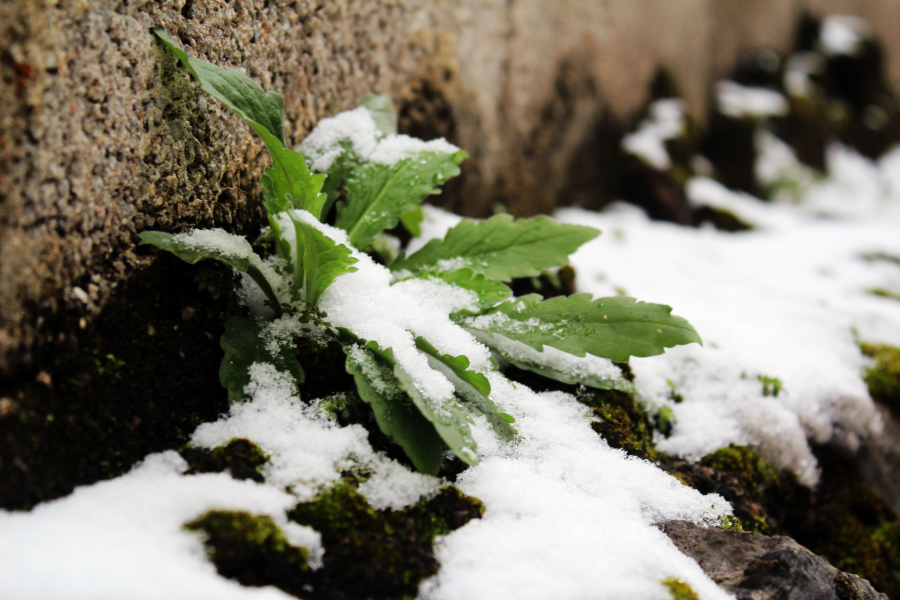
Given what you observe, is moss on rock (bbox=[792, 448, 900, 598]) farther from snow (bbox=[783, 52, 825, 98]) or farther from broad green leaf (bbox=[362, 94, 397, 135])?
snow (bbox=[783, 52, 825, 98])

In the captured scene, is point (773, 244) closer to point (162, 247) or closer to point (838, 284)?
point (838, 284)

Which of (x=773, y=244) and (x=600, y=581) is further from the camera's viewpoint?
(x=773, y=244)

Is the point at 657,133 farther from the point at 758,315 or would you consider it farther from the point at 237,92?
the point at 237,92

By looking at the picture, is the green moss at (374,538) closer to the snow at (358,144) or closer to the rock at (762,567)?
the rock at (762,567)

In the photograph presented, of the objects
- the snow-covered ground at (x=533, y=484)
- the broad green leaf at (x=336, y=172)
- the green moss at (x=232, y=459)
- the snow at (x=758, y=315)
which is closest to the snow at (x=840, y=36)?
the snow at (x=758, y=315)

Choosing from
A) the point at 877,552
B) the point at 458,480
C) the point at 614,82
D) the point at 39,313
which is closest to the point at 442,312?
the point at 458,480
